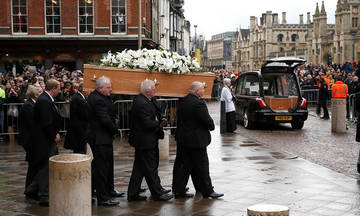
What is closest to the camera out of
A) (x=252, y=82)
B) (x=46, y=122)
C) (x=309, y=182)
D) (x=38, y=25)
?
(x=46, y=122)

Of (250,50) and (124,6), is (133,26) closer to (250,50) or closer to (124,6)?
(124,6)

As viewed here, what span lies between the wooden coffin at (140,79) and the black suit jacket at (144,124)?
2.32 meters

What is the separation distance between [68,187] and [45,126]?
2.08 meters

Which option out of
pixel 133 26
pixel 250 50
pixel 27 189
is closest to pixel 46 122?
pixel 27 189

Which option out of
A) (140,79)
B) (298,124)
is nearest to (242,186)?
(140,79)

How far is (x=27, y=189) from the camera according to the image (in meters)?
8.24

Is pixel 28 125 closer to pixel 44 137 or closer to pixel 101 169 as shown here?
pixel 44 137

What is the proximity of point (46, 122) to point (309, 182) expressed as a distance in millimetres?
4777

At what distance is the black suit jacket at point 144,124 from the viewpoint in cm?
791

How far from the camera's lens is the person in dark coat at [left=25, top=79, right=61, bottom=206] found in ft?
25.7

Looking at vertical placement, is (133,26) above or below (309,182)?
above

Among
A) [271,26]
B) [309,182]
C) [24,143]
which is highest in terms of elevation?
[271,26]

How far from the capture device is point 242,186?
29.4ft

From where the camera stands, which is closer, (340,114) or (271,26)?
(340,114)
